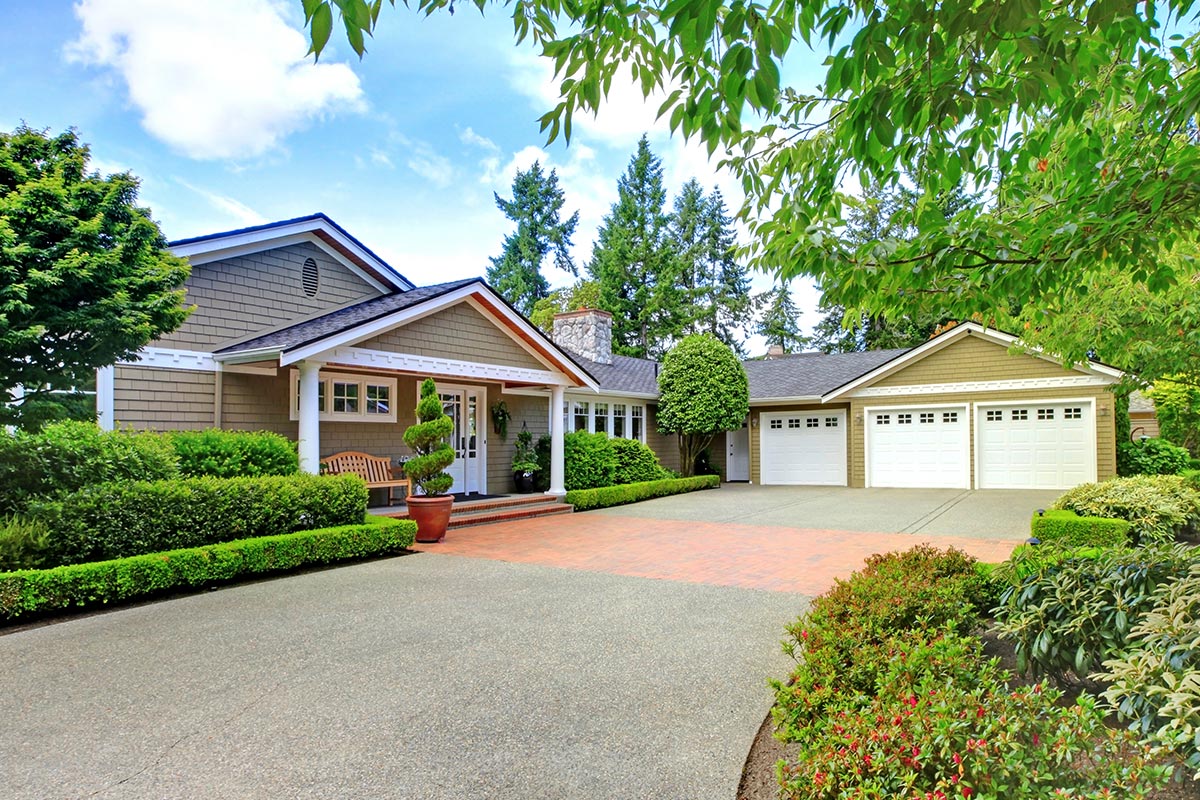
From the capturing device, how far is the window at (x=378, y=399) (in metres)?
12.5

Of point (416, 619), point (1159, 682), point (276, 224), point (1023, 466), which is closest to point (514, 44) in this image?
point (1159, 682)

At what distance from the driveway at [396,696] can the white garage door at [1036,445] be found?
13.9 metres

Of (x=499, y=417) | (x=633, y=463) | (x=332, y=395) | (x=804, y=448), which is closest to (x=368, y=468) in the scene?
(x=332, y=395)

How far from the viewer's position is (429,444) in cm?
988

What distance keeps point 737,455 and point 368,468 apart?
13661 millimetres

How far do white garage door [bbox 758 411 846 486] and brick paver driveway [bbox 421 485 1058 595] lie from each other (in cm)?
402

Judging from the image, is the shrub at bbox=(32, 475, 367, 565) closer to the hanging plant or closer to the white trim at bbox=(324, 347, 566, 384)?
the white trim at bbox=(324, 347, 566, 384)

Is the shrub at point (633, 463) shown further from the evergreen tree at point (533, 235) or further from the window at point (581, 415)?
the evergreen tree at point (533, 235)

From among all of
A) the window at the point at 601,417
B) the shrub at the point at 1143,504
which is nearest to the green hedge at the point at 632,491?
the window at the point at 601,417

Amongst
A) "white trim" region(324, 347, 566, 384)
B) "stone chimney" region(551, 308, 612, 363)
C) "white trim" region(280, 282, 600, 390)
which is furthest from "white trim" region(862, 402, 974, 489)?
"white trim" region(324, 347, 566, 384)

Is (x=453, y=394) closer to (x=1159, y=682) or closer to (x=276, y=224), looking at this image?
(x=276, y=224)

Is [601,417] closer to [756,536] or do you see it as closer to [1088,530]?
[756,536]

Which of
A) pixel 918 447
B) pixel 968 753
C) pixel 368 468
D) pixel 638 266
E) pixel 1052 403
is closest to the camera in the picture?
pixel 968 753

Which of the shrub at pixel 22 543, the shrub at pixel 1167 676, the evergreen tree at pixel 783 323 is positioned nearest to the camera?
the shrub at pixel 1167 676
